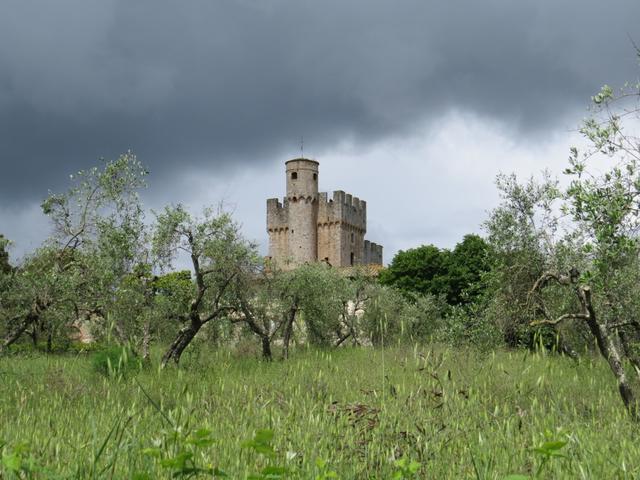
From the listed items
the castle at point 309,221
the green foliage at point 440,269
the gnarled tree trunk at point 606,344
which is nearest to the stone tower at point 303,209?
the castle at point 309,221

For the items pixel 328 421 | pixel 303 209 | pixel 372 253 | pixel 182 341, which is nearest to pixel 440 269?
pixel 303 209

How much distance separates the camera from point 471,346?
17781mm

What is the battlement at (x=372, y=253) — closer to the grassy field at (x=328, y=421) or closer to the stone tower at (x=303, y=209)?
the stone tower at (x=303, y=209)

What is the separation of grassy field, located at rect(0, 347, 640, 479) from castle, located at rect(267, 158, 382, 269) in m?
62.8

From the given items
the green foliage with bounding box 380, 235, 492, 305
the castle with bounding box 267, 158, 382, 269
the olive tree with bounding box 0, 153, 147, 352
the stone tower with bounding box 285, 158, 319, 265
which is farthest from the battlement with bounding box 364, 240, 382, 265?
the olive tree with bounding box 0, 153, 147, 352

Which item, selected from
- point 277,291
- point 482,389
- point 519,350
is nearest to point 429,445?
point 482,389

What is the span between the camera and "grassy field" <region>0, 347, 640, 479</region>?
460 centimetres

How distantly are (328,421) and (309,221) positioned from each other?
79.0 m

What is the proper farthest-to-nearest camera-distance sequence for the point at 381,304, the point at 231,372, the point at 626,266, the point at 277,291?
the point at 381,304 < the point at 277,291 < the point at 231,372 < the point at 626,266

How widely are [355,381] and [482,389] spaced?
2.85m

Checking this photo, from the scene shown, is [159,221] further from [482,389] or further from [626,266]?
[626,266]

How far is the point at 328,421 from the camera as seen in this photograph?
9133 millimetres

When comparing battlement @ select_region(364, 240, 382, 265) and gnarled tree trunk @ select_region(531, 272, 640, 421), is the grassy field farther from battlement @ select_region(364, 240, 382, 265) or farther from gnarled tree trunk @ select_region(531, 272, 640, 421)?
battlement @ select_region(364, 240, 382, 265)

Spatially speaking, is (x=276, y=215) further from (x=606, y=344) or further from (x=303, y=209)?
(x=606, y=344)
